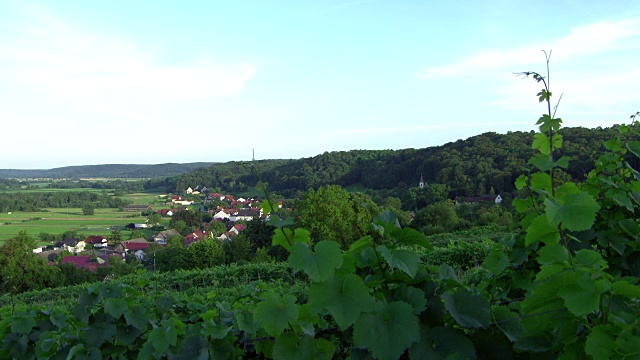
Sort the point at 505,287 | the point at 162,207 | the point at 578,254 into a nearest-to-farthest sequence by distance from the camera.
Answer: the point at 578,254 < the point at 505,287 < the point at 162,207

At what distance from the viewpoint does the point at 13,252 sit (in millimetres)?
27031

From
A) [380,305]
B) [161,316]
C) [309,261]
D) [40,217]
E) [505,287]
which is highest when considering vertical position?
[309,261]

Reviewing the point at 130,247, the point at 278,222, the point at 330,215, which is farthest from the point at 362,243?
the point at 130,247

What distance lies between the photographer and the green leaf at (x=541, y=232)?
1.46 metres

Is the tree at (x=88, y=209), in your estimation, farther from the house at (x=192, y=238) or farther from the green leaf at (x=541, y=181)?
the green leaf at (x=541, y=181)

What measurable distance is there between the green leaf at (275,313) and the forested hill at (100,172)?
534 feet

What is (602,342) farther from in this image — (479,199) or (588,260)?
(479,199)

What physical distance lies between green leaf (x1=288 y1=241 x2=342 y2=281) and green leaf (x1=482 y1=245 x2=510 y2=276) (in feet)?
4.08

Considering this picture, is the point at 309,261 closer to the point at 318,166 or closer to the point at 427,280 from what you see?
the point at 427,280

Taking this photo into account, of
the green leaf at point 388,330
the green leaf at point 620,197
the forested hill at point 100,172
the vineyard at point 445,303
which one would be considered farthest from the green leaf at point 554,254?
the forested hill at point 100,172

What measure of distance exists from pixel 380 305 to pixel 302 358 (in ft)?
0.99

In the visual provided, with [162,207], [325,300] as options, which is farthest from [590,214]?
[162,207]

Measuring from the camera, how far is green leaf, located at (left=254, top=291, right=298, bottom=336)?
1.29 metres

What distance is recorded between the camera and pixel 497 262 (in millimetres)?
2150
